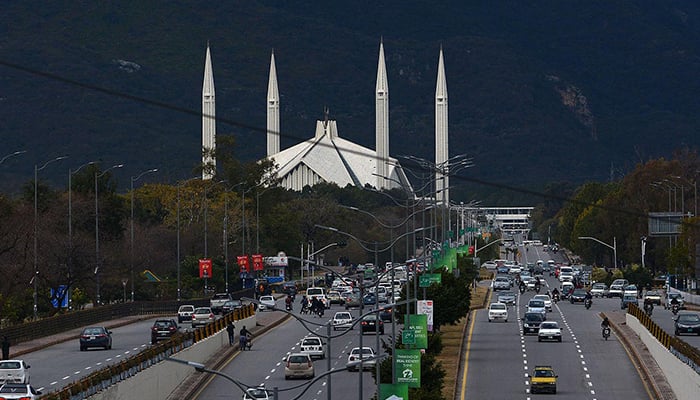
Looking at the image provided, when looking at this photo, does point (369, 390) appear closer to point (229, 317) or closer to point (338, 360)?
point (338, 360)

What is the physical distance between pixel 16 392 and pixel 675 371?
2158 centimetres

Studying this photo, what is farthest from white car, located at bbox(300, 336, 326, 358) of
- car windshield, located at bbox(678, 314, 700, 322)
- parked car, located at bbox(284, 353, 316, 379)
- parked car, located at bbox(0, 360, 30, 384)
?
car windshield, located at bbox(678, 314, 700, 322)

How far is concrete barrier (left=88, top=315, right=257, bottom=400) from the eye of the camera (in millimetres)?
44906

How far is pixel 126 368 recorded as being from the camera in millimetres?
46719

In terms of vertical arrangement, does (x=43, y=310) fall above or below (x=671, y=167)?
below

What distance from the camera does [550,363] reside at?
63.0 meters

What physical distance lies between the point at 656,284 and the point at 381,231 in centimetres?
5488

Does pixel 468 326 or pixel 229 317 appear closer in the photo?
pixel 229 317

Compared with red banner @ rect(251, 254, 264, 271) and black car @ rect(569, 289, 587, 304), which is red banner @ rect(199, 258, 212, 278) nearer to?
red banner @ rect(251, 254, 264, 271)

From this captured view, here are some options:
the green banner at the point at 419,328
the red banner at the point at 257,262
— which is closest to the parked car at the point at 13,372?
the green banner at the point at 419,328

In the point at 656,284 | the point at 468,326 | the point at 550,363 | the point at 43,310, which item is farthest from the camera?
the point at 656,284

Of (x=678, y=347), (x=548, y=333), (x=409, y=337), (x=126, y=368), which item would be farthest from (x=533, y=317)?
(x=126, y=368)

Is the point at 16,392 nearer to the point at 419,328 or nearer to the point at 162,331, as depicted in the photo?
the point at 419,328

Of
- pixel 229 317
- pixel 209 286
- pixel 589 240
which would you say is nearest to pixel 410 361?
pixel 229 317
